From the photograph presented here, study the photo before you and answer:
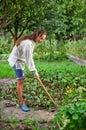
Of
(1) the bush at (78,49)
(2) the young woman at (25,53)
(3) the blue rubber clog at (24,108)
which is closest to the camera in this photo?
(2) the young woman at (25,53)

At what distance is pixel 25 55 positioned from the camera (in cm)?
739

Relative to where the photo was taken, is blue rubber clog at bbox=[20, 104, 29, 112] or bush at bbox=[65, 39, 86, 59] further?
bush at bbox=[65, 39, 86, 59]

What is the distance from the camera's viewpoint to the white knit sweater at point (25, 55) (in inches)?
286

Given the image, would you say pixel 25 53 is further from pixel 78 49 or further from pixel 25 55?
pixel 78 49

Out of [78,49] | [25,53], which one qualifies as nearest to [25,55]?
[25,53]

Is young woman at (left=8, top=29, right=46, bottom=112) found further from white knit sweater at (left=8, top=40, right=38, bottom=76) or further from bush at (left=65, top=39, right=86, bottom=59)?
bush at (left=65, top=39, right=86, bottom=59)

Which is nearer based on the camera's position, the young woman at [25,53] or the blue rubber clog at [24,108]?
the young woman at [25,53]

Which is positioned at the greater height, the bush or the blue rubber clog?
the blue rubber clog

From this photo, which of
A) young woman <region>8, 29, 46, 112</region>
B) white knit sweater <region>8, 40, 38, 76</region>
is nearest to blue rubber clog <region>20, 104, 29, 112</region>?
young woman <region>8, 29, 46, 112</region>

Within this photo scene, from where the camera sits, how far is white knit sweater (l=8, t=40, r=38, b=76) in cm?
727

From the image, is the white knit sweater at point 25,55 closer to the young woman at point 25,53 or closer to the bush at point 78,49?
the young woman at point 25,53

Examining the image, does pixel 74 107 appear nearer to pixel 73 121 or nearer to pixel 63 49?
pixel 73 121

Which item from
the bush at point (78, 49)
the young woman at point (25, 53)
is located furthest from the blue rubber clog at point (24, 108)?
the bush at point (78, 49)

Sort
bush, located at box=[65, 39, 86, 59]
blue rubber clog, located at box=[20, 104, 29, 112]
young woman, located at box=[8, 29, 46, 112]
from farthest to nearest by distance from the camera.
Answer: bush, located at box=[65, 39, 86, 59]
blue rubber clog, located at box=[20, 104, 29, 112]
young woman, located at box=[8, 29, 46, 112]
